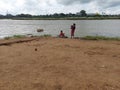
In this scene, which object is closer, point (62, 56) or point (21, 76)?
point (21, 76)

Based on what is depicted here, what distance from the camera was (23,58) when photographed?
1155cm

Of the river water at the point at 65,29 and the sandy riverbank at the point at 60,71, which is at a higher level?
the sandy riverbank at the point at 60,71

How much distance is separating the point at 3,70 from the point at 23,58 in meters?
2.34

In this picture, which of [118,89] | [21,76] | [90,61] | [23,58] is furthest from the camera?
[23,58]

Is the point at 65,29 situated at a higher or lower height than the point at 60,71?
lower

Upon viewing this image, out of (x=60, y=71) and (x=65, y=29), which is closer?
(x=60, y=71)

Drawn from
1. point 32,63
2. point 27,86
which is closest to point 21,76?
point 27,86

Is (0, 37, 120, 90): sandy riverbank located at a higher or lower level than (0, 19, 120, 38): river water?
higher

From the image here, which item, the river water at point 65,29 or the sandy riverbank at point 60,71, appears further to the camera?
the river water at point 65,29

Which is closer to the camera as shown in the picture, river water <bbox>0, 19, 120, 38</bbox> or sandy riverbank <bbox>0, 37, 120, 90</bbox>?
sandy riverbank <bbox>0, 37, 120, 90</bbox>

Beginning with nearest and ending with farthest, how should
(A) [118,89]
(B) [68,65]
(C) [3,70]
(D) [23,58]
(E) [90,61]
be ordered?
(A) [118,89] → (C) [3,70] → (B) [68,65] → (E) [90,61] → (D) [23,58]

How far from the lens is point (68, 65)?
390 inches

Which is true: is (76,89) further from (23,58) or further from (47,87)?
(23,58)

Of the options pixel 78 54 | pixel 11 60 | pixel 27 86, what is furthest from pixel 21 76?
pixel 78 54
